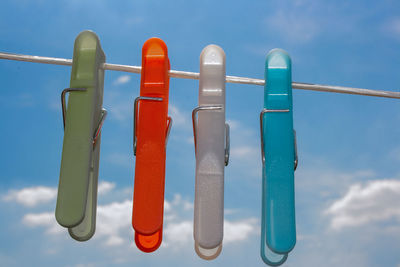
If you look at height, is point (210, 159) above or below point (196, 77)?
below

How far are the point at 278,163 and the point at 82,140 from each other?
728 millimetres

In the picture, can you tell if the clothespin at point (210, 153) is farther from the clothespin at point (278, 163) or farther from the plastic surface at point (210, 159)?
the clothespin at point (278, 163)

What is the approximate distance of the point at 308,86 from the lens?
1788mm

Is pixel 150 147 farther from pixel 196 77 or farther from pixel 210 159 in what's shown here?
pixel 196 77

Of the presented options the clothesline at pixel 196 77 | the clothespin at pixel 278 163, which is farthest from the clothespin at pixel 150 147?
the clothespin at pixel 278 163

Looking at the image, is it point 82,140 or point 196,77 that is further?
point 196,77

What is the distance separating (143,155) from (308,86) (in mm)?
723

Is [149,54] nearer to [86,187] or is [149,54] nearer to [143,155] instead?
[143,155]

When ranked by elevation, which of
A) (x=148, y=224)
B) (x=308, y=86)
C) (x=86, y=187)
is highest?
(x=308, y=86)

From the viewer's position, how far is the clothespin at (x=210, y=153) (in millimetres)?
1571

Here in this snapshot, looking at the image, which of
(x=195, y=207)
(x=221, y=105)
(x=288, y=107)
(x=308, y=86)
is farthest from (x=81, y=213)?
(x=308, y=86)

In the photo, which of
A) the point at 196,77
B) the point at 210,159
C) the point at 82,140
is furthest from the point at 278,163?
the point at 82,140

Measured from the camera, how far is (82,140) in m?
1.62

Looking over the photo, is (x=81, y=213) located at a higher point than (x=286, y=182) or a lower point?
lower
